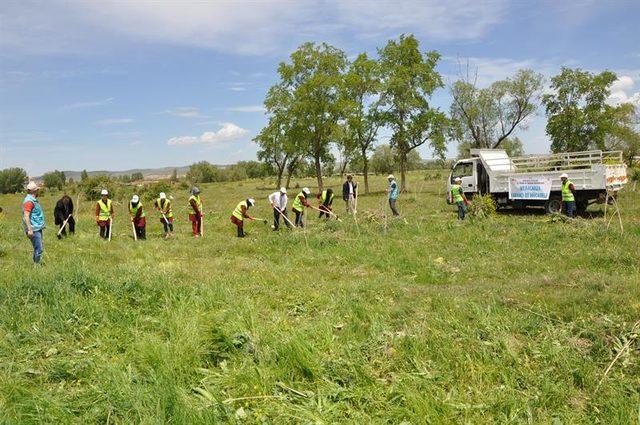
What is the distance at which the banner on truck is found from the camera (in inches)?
581

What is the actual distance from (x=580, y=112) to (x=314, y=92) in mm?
21738

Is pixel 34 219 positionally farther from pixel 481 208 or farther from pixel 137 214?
pixel 481 208

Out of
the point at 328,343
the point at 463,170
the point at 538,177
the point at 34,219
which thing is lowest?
the point at 328,343

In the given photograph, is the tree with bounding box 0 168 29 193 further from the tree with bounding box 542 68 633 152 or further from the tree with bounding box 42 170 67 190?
the tree with bounding box 542 68 633 152

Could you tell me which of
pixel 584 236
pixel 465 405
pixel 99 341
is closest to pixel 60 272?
pixel 99 341

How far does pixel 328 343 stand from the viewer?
488 cm

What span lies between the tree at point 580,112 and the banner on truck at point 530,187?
985 inches

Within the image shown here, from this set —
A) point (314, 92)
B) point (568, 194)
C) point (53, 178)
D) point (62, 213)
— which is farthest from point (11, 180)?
point (568, 194)

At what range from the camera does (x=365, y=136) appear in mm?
33250

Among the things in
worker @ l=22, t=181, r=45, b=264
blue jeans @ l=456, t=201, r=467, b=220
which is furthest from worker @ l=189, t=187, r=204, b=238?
blue jeans @ l=456, t=201, r=467, b=220

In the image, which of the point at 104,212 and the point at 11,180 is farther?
the point at 11,180

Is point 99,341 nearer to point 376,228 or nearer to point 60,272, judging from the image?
point 60,272

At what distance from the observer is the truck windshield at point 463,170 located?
1744 cm

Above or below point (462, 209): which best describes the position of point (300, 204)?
above
